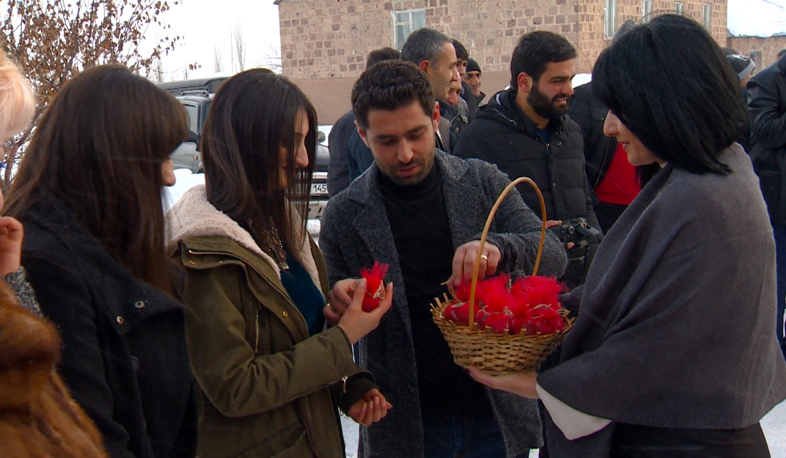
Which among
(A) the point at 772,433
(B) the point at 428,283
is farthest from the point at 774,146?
(B) the point at 428,283

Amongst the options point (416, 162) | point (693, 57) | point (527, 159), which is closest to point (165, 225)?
point (416, 162)

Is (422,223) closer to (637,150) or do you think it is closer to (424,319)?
(424,319)

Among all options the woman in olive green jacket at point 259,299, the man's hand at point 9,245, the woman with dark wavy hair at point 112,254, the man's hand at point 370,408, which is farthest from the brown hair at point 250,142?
the man's hand at point 9,245

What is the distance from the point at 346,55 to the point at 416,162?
20.8 m

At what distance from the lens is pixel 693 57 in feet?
5.16

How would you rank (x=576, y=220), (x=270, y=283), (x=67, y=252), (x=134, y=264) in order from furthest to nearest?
(x=576, y=220) → (x=270, y=283) → (x=134, y=264) → (x=67, y=252)

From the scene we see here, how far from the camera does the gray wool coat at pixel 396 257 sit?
2.21 metres

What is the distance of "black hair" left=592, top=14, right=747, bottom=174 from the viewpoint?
1.55 metres

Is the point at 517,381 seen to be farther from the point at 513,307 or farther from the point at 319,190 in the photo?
the point at 319,190

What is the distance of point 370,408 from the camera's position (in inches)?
81.4

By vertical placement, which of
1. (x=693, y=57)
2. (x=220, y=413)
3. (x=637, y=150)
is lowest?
(x=220, y=413)

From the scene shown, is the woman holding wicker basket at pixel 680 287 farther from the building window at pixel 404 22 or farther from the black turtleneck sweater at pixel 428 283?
the building window at pixel 404 22

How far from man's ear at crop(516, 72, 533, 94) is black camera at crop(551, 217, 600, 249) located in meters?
0.70

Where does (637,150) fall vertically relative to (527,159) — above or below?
above
